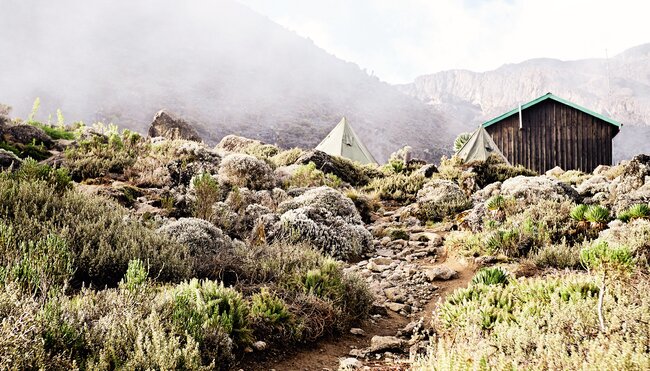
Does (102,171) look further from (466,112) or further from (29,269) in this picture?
(466,112)

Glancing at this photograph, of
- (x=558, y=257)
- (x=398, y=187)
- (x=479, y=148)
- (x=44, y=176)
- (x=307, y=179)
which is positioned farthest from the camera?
(x=479, y=148)

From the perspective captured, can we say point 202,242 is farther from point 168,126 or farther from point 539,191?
point 168,126

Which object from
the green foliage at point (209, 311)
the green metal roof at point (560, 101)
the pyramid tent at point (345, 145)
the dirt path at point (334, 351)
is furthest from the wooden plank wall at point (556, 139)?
the green foliage at point (209, 311)

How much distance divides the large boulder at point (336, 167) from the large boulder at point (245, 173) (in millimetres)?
3827

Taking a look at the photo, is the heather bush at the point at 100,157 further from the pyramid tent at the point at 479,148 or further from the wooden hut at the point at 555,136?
the wooden hut at the point at 555,136

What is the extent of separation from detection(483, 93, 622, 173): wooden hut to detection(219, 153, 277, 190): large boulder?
14.8 meters

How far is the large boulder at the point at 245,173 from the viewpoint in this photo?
36.3ft

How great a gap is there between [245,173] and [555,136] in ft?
55.4

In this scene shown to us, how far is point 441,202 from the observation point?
11.5 m

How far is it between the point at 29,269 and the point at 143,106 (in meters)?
49.3

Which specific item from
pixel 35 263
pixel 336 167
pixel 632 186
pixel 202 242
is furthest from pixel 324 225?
pixel 336 167

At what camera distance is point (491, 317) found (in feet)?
14.2

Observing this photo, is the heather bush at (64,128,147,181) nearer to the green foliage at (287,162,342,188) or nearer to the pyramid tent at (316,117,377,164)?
the green foliage at (287,162,342,188)

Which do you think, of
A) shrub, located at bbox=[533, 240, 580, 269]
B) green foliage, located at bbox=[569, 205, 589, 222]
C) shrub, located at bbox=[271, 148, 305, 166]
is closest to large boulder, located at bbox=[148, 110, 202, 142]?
shrub, located at bbox=[271, 148, 305, 166]
